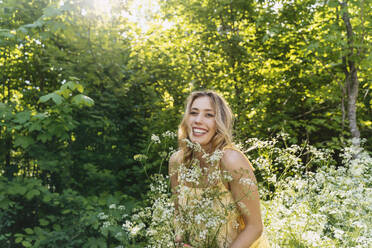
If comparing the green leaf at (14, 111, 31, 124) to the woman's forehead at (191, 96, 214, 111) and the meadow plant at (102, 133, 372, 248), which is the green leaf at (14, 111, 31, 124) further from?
the woman's forehead at (191, 96, 214, 111)

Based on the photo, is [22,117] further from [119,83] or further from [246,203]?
[246,203]

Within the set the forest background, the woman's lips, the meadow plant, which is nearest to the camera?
the meadow plant

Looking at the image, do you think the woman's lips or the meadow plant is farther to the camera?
the woman's lips

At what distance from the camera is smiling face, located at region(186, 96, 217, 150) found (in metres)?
2.22

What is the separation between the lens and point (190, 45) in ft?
14.6

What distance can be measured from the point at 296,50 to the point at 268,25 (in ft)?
2.19

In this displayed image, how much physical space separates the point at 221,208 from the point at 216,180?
157mm

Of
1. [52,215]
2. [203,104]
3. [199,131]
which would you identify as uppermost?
[203,104]

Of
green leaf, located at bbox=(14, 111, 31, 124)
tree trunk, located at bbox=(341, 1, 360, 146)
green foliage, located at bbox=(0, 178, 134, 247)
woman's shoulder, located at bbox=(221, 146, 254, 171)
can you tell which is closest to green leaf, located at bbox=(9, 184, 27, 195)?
green foliage, located at bbox=(0, 178, 134, 247)

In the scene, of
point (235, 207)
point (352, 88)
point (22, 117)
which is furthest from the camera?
point (352, 88)

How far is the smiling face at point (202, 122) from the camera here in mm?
2223

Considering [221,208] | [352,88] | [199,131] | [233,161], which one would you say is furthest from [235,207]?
[352,88]

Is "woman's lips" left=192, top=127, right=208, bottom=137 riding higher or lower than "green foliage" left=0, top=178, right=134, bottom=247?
higher

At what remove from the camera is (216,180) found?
5.80 feet
